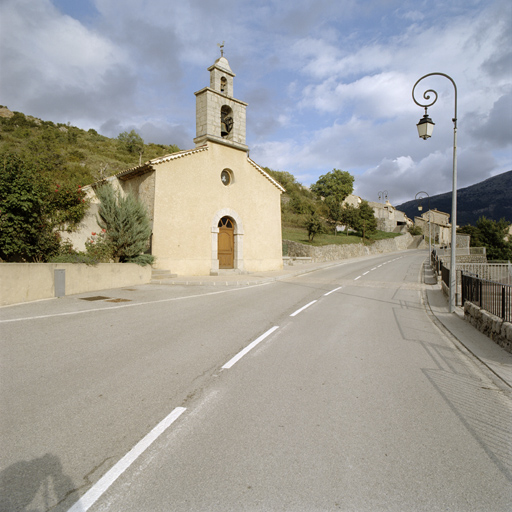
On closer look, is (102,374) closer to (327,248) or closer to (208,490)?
(208,490)

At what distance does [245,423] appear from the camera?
3383mm

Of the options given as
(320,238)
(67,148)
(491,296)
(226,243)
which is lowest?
(491,296)

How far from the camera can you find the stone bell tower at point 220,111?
65.9 ft

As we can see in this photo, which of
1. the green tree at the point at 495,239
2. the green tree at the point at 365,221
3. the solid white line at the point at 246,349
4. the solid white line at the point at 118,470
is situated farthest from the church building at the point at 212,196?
the green tree at the point at 495,239

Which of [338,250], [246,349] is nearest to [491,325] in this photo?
[246,349]

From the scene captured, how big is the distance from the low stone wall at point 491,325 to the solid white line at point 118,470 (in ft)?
19.8

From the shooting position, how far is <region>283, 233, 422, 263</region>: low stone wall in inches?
1420

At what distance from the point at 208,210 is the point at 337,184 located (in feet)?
232

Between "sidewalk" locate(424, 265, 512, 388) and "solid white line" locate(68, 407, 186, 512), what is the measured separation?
437 cm

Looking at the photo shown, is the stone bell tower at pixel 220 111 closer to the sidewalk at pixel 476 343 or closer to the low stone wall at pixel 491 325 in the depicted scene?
the sidewalk at pixel 476 343

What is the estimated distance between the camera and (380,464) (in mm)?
2797

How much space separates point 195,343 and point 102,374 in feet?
6.08

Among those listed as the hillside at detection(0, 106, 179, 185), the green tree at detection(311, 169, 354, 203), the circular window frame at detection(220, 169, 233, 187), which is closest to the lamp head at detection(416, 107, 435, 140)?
the circular window frame at detection(220, 169, 233, 187)

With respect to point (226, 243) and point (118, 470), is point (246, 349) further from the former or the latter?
point (226, 243)
